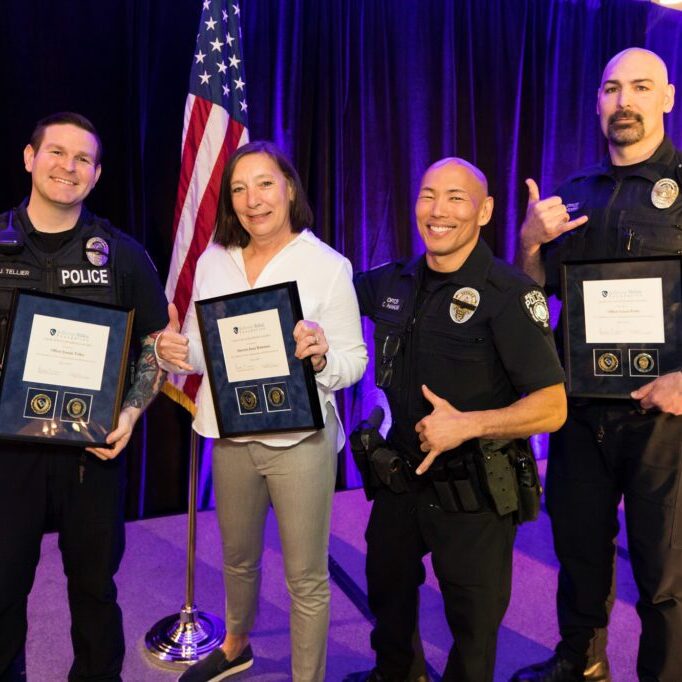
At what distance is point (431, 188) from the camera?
195 centimetres

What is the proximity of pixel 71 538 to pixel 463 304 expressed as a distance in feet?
4.28

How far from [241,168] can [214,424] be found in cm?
79

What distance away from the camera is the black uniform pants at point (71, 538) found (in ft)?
5.83

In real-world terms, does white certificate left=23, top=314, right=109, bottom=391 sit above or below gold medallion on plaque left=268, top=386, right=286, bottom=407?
above

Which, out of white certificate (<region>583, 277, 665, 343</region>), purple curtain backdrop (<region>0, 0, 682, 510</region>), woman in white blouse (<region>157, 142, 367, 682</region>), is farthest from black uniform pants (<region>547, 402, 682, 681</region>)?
purple curtain backdrop (<region>0, 0, 682, 510</region>)

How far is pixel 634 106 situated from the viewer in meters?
2.20

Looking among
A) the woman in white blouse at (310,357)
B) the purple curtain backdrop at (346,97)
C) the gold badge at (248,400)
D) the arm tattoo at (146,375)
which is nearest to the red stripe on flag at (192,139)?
the purple curtain backdrop at (346,97)

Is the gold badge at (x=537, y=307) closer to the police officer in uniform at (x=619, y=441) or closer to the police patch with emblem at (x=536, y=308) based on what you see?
the police patch with emblem at (x=536, y=308)

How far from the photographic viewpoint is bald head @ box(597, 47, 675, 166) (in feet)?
7.21

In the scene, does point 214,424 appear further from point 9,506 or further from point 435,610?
point 435,610

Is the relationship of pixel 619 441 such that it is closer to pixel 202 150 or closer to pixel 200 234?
pixel 200 234

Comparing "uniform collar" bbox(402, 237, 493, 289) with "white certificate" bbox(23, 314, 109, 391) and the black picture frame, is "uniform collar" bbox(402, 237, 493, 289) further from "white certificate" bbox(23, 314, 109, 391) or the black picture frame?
"white certificate" bbox(23, 314, 109, 391)

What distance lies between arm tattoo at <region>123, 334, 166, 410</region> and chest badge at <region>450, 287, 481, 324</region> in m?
0.94

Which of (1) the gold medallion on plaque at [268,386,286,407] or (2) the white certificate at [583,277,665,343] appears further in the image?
(2) the white certificate at [583,277,665,343]
